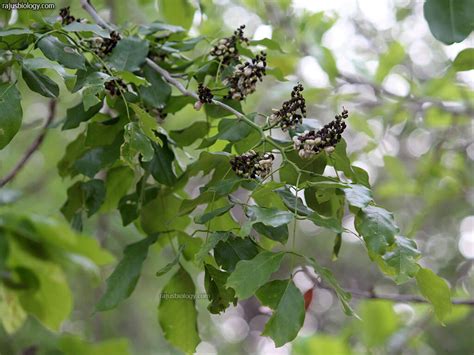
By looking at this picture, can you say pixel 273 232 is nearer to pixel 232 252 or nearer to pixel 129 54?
pixel 232 252

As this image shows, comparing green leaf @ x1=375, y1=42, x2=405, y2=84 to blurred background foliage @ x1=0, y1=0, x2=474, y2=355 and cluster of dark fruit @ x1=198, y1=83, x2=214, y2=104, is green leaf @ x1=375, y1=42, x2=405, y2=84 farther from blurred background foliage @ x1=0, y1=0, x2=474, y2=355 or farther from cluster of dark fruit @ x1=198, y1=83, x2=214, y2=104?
cluster of dark fruit @ x1=198, y1=83, x2=214, y2=104

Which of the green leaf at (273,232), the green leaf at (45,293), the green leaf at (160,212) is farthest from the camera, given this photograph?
the green leaf at (45,293)

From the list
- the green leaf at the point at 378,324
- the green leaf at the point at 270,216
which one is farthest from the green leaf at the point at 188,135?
the green leaf at the point at 378,324

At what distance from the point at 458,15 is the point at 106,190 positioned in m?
0.58

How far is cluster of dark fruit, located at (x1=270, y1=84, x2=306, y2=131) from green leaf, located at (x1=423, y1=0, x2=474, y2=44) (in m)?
0.24

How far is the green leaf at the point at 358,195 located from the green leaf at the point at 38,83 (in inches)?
14.4

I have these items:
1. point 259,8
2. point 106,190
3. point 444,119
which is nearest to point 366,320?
point 444,119

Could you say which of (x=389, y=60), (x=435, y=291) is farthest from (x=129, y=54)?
(x=389, y=60)

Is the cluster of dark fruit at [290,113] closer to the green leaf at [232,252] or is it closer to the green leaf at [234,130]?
the green leaf at [234,130]

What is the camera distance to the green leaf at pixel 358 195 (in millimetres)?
703

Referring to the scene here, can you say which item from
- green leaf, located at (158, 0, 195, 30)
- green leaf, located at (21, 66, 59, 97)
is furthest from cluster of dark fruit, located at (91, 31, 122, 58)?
green leaf, located at (158, 0, 195, 30)

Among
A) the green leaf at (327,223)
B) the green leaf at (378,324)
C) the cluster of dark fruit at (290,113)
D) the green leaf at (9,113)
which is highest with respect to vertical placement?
the green leaf at (9,113)

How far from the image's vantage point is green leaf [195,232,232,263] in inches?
26.5

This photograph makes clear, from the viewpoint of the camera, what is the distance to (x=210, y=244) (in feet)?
2.24
